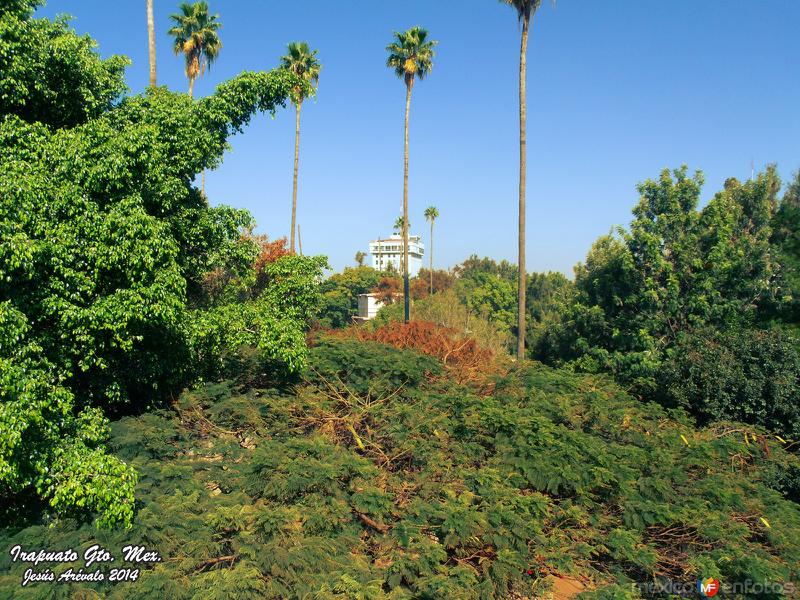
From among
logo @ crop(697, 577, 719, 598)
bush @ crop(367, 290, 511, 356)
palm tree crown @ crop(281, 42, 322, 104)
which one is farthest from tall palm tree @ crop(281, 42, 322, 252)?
logo @ crop(697, 577, 719, 598)

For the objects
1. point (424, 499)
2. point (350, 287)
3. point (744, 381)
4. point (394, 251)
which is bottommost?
point (424, 499)

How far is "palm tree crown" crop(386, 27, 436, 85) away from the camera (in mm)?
29141

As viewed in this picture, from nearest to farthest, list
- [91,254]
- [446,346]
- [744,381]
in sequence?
[91,254], [744,381], [446,346]

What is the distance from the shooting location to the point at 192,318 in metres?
11.3

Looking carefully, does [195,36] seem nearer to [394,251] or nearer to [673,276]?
[673,276]

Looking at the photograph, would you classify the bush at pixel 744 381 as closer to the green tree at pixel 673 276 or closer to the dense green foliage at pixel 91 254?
the green tree at pixel 673 276

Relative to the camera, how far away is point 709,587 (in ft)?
23.6

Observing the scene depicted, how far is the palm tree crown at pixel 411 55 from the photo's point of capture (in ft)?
95.6

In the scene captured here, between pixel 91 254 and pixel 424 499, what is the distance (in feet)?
21.1

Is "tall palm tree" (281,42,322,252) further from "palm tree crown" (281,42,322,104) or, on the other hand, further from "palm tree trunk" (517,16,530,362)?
"palm tree trunk" (517,16,530,362)

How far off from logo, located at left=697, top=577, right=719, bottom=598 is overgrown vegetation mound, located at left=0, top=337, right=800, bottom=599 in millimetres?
159

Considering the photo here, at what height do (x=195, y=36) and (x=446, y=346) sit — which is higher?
(x=195, y=36)

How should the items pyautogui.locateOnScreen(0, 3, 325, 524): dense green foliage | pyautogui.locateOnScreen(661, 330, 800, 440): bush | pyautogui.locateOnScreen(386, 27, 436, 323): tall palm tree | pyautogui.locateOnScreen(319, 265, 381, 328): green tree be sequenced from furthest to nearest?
pyautogui.locateOnScreen(319, 265, 381, 328): green tree, pyautogui.locateOnScreen(386, 27, 436, 323): tall palm tree, pyautogui.locateOnScreen(661, 330, 800, 440): bush, pyautogui.locateOnScreen(0, 3, 325, 524): dense green foliage

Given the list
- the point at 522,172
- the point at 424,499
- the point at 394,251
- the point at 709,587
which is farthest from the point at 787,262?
the point at 394,251
